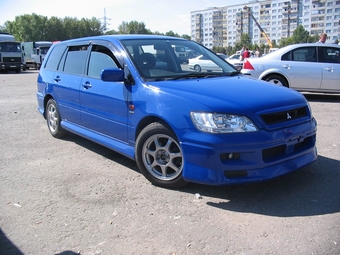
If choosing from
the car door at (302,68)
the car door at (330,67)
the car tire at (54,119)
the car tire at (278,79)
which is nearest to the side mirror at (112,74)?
the car tire at (54,119)

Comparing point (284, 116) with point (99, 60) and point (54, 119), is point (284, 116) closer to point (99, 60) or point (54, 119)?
point (99, 60)

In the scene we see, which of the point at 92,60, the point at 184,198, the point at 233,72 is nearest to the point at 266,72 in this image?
the point at 233,72

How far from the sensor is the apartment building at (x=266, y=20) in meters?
114

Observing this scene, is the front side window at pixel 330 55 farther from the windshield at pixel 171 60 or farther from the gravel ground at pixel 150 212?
the windshield at pixel 171 60

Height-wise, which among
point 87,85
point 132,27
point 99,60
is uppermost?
point 132,27

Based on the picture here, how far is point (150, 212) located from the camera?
10.8ft

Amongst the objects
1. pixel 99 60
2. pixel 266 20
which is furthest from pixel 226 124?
pixel 266 20

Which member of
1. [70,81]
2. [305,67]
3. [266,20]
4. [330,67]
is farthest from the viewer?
[266,20]

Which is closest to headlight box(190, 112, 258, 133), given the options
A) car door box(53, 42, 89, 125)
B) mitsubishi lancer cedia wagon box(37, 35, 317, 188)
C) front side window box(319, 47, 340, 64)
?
mitsubishi lancer cedia wagon box(37, 35, 317, 188)

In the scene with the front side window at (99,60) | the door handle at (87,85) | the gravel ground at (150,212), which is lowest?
the gravel ground at (150,212)

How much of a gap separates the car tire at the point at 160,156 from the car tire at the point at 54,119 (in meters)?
2.52

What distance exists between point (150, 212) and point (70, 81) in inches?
112

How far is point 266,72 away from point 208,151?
7316 mm

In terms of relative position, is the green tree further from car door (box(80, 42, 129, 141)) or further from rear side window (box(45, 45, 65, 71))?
car door (box(80, 42, 129, 141))
